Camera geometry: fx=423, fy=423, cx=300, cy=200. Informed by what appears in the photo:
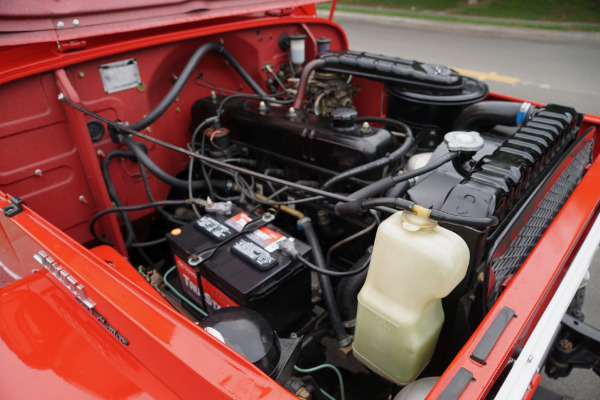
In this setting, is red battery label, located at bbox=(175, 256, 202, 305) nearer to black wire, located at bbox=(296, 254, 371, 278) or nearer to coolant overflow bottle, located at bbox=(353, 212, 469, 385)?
black wire, located at bbox=(296, 254, 371, 278)

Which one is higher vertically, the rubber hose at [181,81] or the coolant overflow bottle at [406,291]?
the rubber hose at [181,81]

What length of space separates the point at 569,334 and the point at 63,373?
1.79 meters

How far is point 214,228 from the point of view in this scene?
161 centimetres

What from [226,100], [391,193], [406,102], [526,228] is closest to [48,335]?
[391,193]

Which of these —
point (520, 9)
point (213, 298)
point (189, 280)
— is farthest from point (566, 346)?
point (520, 9)

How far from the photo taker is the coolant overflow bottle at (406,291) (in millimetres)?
1014

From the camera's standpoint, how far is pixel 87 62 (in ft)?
5.69

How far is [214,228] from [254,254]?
255 millimetres

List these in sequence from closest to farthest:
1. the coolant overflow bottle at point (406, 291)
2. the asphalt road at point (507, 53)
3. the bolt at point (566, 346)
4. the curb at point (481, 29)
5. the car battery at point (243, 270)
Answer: the coolant overflow bottle at point (406, 291), the car battery at point (243, 270), the bolt at point (566, 346), the asphalt road at point (507, 53), the curb at point (481, 29)

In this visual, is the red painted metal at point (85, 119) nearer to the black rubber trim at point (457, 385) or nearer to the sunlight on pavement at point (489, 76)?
the black rubber trim at point (457, 385)

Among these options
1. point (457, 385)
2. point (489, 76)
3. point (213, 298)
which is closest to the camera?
point (457, 385)

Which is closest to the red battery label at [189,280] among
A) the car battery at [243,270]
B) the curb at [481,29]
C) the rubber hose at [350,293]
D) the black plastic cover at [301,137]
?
the car battery at [243,270]

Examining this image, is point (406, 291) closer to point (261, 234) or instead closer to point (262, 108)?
point (261, 234)

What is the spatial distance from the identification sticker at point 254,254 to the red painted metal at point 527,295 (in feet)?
2.23
